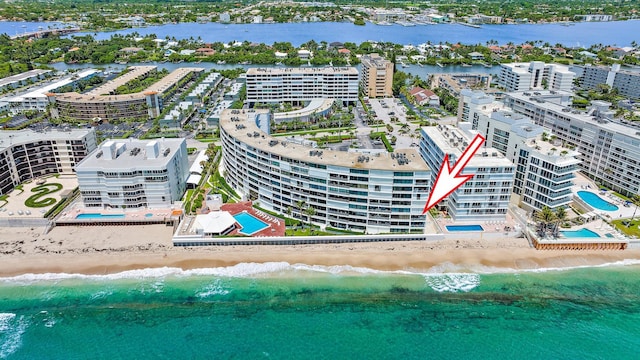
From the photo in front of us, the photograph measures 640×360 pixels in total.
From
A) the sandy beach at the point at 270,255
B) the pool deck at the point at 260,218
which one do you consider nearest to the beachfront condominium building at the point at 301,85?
the pool deck at the point at 260,218

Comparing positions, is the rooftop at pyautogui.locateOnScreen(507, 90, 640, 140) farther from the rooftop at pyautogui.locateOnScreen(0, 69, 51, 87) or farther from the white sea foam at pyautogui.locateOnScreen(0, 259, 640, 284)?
the rooftop at pyautogui.locateOnScreen(0, 69, 51, 87)

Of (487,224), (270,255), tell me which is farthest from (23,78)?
(487,224)

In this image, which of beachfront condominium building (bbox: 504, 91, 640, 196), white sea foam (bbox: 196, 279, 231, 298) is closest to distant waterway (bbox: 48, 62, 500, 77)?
beachfront condominium building (bbox: 504, 91, 640, 196)

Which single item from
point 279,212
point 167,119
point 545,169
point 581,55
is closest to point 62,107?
point 167,119

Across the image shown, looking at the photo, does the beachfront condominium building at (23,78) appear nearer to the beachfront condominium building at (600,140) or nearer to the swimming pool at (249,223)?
the swimming pool at (249,223)

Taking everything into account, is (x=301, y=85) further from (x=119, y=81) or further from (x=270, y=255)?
Result: (x=270, y=255)

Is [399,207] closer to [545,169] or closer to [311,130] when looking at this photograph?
[545,169]
